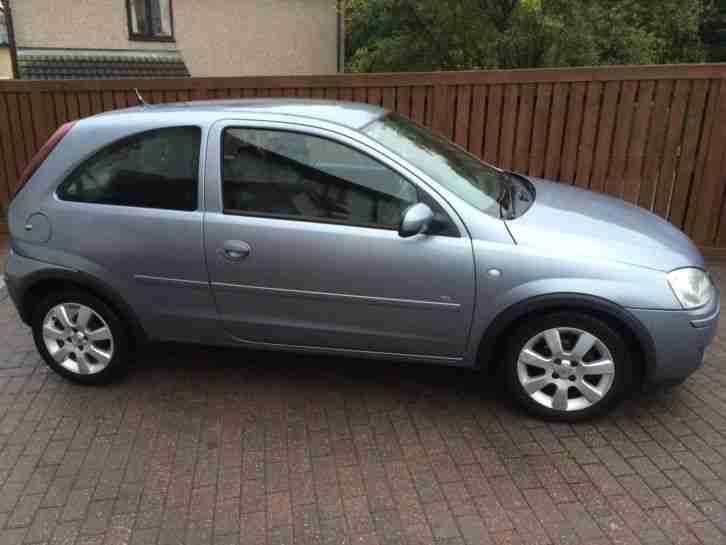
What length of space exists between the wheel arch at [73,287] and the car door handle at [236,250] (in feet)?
2.56

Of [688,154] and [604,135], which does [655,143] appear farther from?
[604,135]

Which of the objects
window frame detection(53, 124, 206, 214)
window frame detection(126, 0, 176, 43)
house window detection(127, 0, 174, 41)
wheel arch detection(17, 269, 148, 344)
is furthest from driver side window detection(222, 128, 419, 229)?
house window detection(127, 0, 174, 41)

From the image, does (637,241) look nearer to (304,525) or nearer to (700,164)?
(304,525)

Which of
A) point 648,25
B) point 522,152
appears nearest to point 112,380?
point 522,152

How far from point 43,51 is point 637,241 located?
12736 mm

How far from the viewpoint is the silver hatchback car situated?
10.5ft

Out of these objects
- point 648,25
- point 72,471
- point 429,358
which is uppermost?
point 648,25

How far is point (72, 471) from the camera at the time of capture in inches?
124

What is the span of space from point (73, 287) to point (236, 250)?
117 centimetres

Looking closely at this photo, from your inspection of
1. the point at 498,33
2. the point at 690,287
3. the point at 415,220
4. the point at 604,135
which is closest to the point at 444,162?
the point at 415,220

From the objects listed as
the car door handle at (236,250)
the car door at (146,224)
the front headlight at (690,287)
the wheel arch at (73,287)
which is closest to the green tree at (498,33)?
the front headlight at (690,287)

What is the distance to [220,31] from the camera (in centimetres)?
1441

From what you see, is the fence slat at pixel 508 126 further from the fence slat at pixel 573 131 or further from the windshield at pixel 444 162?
the windshield at pixel 444 162

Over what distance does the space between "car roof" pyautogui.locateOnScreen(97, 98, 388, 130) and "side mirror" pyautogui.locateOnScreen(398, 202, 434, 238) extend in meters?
0.66
